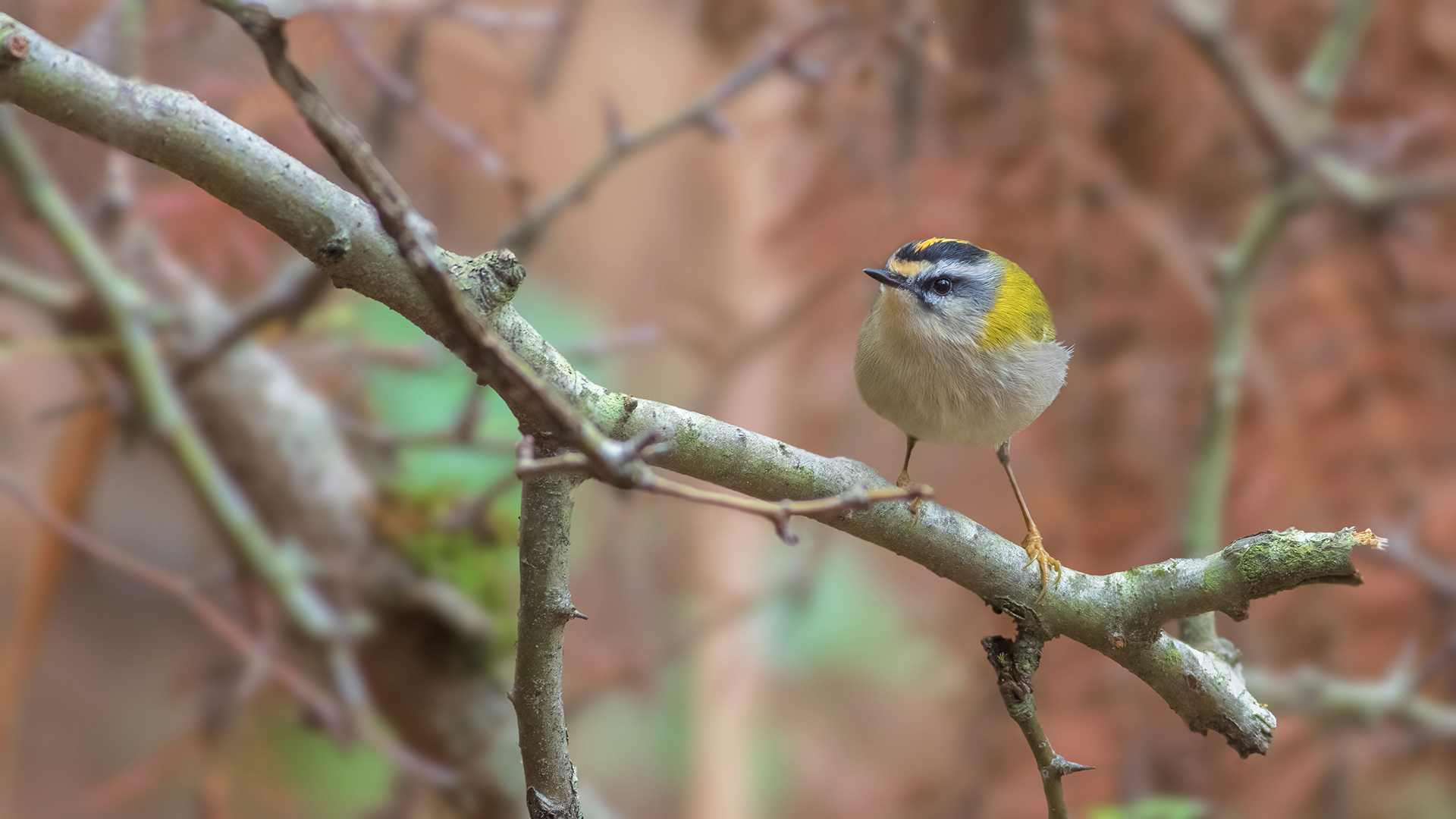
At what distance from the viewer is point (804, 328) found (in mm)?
1851

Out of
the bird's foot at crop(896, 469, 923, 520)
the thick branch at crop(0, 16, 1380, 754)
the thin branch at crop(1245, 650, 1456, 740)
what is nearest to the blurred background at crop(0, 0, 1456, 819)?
the thin branch at crop(1245, 650, 1456, 740)

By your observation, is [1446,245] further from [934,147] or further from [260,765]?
[260,765]

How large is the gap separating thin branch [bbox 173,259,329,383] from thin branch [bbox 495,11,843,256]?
0.79 feet

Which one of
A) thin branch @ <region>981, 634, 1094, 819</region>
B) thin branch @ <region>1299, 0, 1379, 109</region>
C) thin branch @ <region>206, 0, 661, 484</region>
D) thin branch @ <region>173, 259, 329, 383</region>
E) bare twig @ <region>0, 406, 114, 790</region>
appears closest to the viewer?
thin branch @ <region>206, 0, 661, 484</region>

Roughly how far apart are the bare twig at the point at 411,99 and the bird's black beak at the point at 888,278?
0.75 meters

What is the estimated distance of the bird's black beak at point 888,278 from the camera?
0.88 metres

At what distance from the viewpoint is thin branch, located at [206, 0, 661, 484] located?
33 cm

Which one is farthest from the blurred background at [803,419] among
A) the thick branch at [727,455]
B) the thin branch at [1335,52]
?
the thick branch at [727,455]

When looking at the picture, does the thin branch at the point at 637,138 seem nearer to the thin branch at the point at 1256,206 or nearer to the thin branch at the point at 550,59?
the thin branch at the point at 550,59

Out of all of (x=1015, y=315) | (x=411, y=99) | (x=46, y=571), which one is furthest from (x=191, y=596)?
(x=1015, y=315)

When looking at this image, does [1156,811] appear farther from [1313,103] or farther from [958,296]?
[1313,103]

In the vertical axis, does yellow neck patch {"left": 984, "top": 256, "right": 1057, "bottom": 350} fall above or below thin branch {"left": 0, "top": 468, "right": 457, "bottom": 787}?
above

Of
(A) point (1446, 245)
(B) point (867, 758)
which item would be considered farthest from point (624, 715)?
(A) point (1446, 245)

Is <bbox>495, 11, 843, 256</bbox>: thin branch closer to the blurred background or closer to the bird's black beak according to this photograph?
the blurred background
